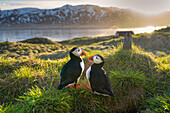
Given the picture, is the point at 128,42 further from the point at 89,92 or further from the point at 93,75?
the point at 93,75

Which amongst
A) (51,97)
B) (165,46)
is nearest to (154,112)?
(51,97)

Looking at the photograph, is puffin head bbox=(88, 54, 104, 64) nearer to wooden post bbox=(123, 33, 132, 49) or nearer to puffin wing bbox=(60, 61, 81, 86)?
puffin wing bbox=(60, 61, 81, 86)

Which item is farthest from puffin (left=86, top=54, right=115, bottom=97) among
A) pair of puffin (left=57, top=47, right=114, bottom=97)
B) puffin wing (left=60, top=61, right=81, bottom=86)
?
puffin wing (left=60, top=61, right=81, bottom=86)

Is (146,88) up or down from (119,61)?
down

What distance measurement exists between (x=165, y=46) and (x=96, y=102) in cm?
1511

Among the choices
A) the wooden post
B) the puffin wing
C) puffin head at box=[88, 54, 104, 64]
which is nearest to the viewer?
puffin head at box=[88, 54, 104, 64]

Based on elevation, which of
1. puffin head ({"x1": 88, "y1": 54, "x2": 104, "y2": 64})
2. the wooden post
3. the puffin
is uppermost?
the wooden post

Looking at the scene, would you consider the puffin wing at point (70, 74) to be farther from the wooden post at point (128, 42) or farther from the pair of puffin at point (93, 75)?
the wooden post at point (128, 42)

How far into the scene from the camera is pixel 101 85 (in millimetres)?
3789

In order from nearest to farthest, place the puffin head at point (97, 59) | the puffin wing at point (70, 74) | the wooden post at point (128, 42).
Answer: the puffin head at point (97, 59) < the puffin wing at point (70, 74) < the wooden post at point (128, 42)

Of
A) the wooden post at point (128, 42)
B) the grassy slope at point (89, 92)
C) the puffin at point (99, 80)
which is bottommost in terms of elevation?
the grassy slope at point (89, 92)

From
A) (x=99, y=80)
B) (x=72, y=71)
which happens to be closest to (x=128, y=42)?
(x=99, y=80)

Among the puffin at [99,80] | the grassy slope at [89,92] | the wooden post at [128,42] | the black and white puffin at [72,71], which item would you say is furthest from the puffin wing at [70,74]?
the wooden post at [128,42]

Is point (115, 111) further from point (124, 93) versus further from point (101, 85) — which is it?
point (101, 85)
